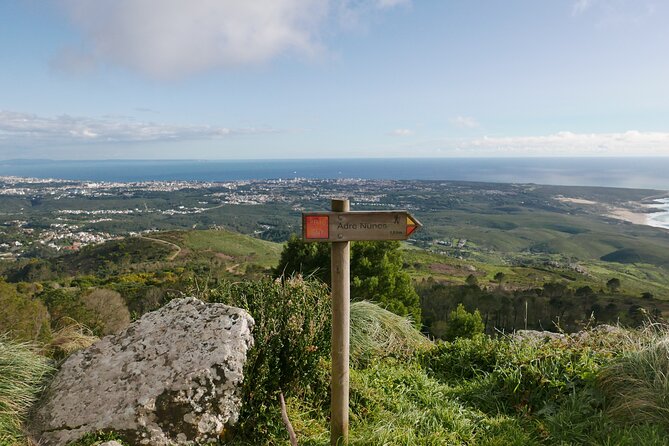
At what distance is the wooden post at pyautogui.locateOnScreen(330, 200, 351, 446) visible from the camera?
3621mm

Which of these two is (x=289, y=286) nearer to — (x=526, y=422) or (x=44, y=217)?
(x=526, y=422)

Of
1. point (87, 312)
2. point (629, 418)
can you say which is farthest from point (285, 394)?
point (87, 312)

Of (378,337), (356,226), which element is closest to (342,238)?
(356,226)

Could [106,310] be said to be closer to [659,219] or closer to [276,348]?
[276,348]

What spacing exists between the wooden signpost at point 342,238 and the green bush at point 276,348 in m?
0.75

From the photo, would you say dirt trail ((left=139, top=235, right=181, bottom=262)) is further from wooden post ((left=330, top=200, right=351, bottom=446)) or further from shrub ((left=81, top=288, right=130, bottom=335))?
wooden post ((left=330, top=200, right=351, bottom=446))

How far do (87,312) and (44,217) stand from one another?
167574mm

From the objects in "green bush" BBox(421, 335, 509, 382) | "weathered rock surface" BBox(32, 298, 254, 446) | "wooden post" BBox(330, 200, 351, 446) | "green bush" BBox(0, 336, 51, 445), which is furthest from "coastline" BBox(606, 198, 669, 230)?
"green bush" BBox(0, 336, 51, 445)

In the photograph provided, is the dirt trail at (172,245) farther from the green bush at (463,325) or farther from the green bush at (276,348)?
the green bush at (276,348)

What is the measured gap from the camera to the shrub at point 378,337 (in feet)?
20.1

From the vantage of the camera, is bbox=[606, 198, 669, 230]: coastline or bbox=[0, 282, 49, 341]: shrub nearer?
bbox=[0, 282, 49, 341]: shrub

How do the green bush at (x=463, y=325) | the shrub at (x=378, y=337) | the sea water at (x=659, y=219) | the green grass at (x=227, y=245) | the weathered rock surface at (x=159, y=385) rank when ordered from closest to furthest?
the weathered rock surface at (x=159, y=385) → the shrub at (x=378, y=337) → the green bush at (x=463, y=325) → the green grass at (x=227, y=245) → the sea water at (x=659, y=219)

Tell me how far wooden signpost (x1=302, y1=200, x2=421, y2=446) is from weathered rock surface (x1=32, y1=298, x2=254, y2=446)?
102 cm

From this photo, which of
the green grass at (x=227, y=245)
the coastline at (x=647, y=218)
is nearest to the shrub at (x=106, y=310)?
the green grass at (x=227, y=245)
